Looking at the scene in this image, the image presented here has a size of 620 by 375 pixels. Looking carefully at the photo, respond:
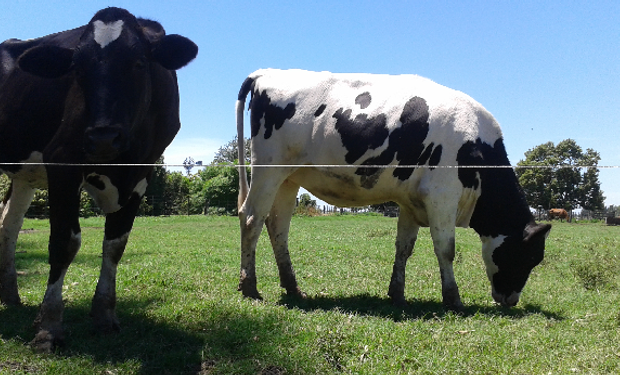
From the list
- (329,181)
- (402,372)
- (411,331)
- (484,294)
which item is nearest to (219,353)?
(402,372)

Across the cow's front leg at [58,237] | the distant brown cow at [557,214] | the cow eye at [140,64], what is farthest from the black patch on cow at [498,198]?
the distant brown cow at [557,214]

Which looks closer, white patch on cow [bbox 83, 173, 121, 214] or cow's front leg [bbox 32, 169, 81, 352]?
cow's front leg [bbox 32, 169, 81, 352]

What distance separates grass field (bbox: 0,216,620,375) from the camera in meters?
3.86

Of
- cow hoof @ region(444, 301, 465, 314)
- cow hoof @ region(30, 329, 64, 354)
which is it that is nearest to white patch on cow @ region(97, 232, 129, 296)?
cow hoof @ region(30, 329, 64, 354)

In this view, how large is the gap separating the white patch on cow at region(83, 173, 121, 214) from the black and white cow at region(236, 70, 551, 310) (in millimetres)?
1916

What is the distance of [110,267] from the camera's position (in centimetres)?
511

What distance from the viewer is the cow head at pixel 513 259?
252 inches

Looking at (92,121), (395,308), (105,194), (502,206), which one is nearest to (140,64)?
(92,121)

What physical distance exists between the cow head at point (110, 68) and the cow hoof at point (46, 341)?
1.49 meters

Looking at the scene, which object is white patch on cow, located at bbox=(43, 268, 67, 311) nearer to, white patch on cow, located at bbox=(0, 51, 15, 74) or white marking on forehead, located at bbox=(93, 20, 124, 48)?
white marking on forehead, located at bbox=(93, 20, 124, 48)

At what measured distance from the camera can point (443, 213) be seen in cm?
607

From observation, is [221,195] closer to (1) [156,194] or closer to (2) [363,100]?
(1) [156,194]

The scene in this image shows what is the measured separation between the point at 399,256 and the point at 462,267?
303 cm

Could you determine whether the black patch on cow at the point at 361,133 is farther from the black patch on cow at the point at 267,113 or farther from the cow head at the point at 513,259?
the cow head at the point at 513,259
